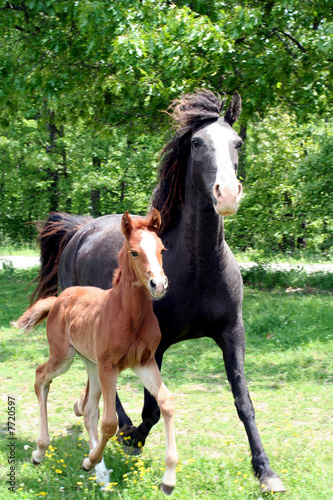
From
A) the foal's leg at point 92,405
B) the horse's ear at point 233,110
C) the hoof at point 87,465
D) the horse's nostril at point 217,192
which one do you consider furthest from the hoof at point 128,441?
the horse's ear at point 233,110

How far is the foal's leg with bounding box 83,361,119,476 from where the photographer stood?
10.2ft

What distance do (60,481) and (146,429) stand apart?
75cm

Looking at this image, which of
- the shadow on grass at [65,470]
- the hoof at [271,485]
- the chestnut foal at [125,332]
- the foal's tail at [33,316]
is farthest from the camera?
the foal's tail at [33,316]

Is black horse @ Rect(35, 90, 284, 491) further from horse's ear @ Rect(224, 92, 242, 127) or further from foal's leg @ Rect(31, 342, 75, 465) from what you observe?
foal's leg @ Rect(31, 342, 75, 465)

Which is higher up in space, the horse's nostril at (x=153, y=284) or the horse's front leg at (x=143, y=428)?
the horse's nostril at (x=153, y=284)

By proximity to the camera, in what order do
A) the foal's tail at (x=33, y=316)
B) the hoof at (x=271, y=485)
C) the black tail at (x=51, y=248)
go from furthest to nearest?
1. the black tail at (x=51, y=248)
2. the foal's tail at (x=33, y=316)
3. the hoof at (x=271, y=485)

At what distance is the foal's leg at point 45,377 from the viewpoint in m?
3.74

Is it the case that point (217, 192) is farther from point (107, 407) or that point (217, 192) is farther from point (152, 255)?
point (107, 407)

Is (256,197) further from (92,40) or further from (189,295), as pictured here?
(189,295)

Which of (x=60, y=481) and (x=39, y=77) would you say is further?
(x=39, y=77)

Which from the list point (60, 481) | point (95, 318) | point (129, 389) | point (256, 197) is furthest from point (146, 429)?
point (256, 197)

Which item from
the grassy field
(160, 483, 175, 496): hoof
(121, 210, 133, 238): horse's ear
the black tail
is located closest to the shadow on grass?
the grassy field

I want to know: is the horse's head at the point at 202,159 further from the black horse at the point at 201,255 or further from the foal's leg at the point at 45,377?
the foal's leg at the point at 45,377

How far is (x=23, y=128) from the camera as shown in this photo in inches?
564
